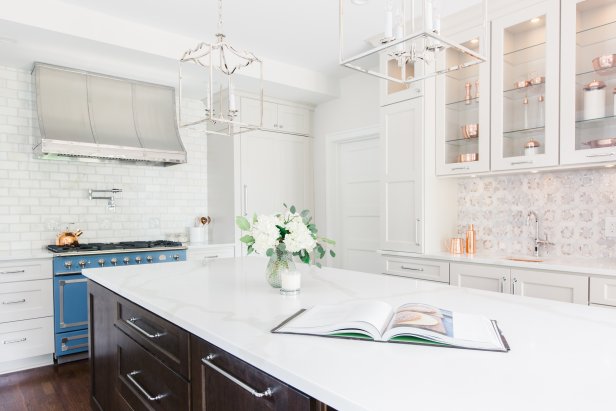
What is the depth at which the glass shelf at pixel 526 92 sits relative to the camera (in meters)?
3.07

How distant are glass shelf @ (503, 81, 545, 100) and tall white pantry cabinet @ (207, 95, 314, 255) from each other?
7.77ft

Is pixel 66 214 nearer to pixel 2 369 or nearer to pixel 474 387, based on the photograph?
pixel 2 369

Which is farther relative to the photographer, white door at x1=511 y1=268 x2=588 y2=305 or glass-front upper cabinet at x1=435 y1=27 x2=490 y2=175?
glass-front upper cabinet at x1=435 y1=27 x2=490 y2=175

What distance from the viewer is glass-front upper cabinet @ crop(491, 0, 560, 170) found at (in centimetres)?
293

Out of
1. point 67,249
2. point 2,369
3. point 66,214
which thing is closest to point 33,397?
point 2,369

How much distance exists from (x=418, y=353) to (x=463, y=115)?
295 centimetres

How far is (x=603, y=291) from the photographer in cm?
253

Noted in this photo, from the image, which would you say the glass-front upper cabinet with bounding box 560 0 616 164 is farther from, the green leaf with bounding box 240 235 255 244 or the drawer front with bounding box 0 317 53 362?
the drawer front with bounding box 0 317 53 362

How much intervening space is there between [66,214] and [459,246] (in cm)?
371

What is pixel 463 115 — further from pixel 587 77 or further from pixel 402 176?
pixel 587 77

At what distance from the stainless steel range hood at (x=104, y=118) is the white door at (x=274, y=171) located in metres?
0.81

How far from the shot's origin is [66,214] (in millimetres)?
4094

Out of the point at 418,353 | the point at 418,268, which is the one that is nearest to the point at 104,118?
the point at 418,268

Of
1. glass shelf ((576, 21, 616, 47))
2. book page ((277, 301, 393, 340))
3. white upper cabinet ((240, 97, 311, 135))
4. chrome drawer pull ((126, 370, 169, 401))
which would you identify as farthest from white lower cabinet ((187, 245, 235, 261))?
glass shelf ((576, 21, 616, 47))
